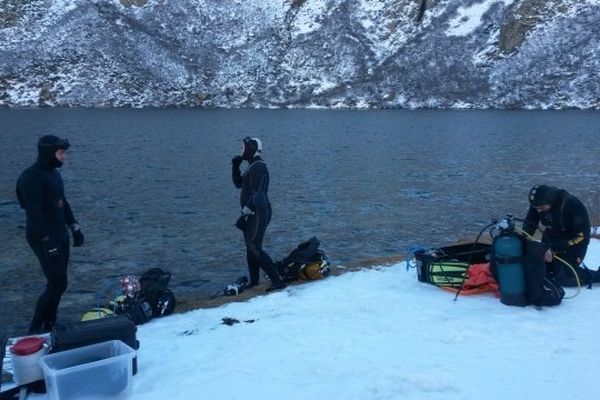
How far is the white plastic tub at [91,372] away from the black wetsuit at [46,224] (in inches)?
101

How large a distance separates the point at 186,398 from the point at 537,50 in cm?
8564

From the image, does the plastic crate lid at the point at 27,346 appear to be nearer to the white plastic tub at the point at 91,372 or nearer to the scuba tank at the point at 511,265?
the white plastic tub at the point at 91,372

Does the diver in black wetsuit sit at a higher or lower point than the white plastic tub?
higher

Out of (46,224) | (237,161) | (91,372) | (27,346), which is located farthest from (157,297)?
(91,372)

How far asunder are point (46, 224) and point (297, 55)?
3134 inches

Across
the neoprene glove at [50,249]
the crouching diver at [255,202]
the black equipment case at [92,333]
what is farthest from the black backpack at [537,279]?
the neoprene glove at [50,249]

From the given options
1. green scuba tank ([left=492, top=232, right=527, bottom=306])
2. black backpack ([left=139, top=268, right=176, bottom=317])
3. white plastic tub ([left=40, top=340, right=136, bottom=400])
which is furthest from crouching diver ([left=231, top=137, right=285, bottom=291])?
white plastic tub ([left=40, top=340, right=136, bottom=400])

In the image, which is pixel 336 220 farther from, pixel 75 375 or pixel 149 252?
pixel 75 375

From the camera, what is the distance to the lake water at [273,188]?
47.2 feet

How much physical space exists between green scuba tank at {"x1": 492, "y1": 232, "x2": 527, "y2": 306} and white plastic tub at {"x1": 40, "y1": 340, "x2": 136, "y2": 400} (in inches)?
204

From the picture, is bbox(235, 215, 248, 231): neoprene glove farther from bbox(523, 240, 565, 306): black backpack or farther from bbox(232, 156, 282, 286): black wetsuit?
bbox(523, 240, 565, 306): black backpack

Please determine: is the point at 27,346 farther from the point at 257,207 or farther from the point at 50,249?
the point at 257,207

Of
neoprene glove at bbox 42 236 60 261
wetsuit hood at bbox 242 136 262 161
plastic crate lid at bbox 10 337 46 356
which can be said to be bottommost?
plastic crate lid at bbox 10 337 46 356

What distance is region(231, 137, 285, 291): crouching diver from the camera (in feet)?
33.9
